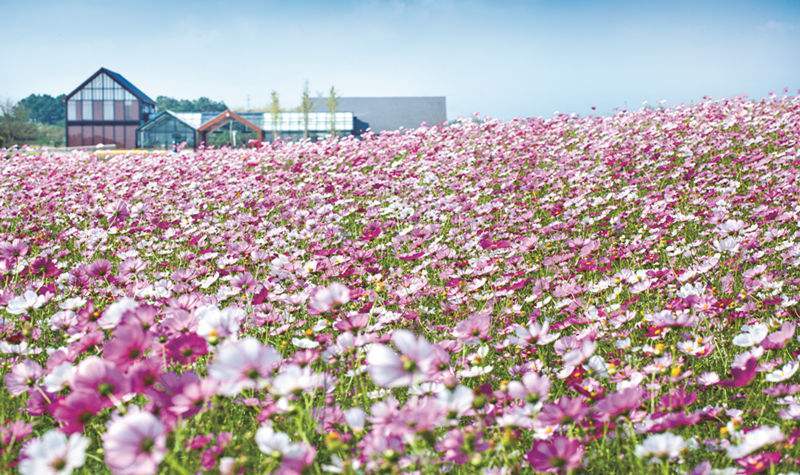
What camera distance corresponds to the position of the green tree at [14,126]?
30219 mm

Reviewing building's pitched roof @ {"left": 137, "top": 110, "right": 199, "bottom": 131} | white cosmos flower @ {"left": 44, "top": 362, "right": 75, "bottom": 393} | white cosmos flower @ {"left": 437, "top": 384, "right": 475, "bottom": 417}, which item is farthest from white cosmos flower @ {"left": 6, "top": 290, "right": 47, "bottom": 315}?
building's pitched roof @ {"left": 137, "top": 110, "right": 199, "bottom": 131}

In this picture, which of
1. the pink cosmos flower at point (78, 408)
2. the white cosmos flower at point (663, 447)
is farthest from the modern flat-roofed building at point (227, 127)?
the white cosmos flower at point (663, 447)

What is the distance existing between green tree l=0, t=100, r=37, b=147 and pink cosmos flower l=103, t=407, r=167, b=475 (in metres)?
→ 32.2

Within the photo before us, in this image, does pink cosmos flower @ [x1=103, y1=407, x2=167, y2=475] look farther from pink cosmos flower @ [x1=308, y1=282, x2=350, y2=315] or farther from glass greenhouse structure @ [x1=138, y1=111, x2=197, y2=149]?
glass greenhouse structure @ [x1=138, y1=111, x2=197, y2=149]

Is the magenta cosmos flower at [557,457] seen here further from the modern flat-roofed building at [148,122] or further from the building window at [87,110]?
the building window at [87,110]

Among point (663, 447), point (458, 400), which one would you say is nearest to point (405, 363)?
point (458, 400)

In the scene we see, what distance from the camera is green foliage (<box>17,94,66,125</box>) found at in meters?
106

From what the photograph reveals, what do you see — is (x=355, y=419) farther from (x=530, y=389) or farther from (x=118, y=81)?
(x=118, y=81)

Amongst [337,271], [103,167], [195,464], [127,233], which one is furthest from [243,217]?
[103,167]

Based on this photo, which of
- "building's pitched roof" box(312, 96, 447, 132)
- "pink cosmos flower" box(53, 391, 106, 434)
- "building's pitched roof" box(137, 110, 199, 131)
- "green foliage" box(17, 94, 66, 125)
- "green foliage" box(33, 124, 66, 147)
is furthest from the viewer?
"green foliage" box(17, 94, 66, 125)

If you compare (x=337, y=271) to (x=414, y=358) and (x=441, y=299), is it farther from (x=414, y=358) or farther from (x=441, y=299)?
(x=414, y=358)

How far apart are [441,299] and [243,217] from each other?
8.31 feet

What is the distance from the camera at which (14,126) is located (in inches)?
1280

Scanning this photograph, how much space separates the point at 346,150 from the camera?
32.3ft
